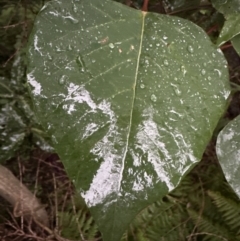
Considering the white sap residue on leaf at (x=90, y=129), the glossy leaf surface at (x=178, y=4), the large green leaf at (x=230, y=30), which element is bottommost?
the white sap residue on leaf at (x=90, y=129)

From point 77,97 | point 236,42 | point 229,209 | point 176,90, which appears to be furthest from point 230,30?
point 229,209

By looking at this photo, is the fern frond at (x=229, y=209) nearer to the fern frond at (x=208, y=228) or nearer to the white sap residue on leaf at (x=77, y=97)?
the fern frond at (x=208, y=228)

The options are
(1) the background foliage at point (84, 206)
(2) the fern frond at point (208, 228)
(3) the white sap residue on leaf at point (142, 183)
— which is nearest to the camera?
(3) the white sap residue on leaf at point (142, 183)

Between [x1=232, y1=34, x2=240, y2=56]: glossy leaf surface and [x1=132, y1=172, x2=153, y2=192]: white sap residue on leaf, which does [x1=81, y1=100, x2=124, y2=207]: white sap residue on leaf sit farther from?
[x1=232, y1=34, x2=240, y2=56]: glossy leaf surface

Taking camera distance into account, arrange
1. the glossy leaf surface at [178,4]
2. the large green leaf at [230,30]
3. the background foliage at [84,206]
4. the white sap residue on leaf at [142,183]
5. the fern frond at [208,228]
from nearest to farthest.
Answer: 1. the white sap residue on leaf at [142,183]
2. the large green leaf at [230,30]
3. the glossy leaf surface at [178,4]
4. the background foliage at [84,206]
5. the fern frond at [208,228]

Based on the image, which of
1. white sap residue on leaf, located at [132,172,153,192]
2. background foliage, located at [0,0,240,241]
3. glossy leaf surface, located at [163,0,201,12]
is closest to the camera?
white sap residue on leaf, located at [132,172,153,192]

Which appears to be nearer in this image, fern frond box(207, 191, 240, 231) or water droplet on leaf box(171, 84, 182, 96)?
water droplet on leaf box(171, 84, 182, 96)

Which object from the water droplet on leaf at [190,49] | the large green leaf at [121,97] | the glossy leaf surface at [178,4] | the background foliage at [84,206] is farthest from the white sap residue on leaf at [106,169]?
the background foliage at [84,206]

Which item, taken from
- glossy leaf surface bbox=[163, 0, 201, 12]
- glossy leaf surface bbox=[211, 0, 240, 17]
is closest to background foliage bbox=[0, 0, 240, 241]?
glossy leaf surface bbox=[163, 0, 201, 12]
